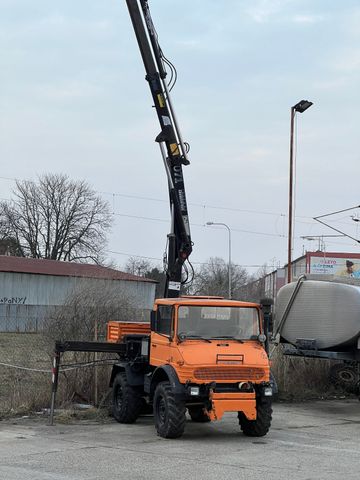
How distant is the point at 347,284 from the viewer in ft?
55.5

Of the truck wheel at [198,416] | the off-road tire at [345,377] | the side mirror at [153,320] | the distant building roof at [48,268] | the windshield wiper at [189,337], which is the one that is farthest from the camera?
the distant building roof at [48,268]

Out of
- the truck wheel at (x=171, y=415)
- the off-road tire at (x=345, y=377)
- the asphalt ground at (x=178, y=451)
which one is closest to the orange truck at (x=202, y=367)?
the truck wheel at (x=171, y=415)

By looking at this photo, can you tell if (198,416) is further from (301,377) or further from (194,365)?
(301,377)

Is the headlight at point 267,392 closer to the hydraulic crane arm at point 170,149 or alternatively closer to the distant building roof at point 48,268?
the hydraulic crane arm at point 170,149

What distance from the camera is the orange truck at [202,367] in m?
11.9

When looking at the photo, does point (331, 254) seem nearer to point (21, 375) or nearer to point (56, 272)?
point (56, 272)

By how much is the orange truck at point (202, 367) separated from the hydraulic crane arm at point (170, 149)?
2.69 m

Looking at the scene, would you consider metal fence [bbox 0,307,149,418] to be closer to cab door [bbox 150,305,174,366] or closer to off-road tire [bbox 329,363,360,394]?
cab door [bbox 150,305,174,366]

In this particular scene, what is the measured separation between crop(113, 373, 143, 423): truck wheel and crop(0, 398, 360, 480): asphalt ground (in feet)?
0.62

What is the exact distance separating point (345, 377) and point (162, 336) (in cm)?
731

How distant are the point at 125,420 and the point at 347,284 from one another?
6.23 metres

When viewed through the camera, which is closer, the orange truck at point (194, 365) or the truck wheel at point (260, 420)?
the orange truck at point (194, 365)

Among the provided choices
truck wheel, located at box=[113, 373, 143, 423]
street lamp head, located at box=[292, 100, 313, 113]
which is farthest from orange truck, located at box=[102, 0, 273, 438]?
street lamp head, located at box=[292, 100, 313, 113]

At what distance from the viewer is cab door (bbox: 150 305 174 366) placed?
41.7 ft
